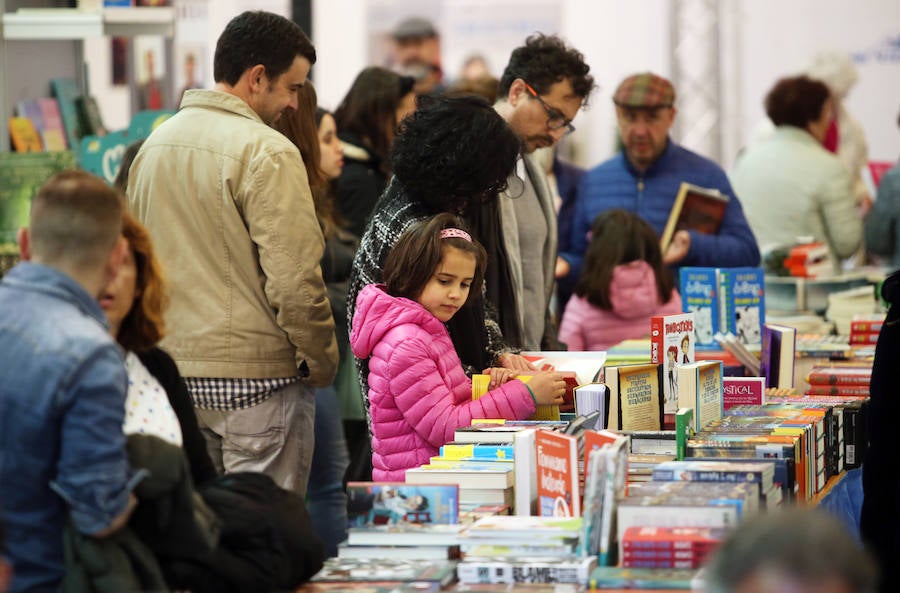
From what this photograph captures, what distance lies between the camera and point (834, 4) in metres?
10.5

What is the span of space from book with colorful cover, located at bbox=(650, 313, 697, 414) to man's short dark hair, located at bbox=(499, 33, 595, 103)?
0.99 meters

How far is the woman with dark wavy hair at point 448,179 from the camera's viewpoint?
3725 millimetres

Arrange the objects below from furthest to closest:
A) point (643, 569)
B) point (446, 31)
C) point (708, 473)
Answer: point (446, 31), point (708, 473), point (643, 569)

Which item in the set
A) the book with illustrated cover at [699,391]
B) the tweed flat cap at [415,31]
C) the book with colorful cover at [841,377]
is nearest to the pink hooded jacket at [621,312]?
the book with colorful cover at [841,377]

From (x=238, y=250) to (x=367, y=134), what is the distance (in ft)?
6.68

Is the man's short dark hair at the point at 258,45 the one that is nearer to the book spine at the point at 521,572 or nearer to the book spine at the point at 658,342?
the book spine at the point at 658,342

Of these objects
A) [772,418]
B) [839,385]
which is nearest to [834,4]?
[839,385]

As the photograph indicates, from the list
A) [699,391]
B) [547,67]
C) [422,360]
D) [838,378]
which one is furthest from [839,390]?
[422,360]

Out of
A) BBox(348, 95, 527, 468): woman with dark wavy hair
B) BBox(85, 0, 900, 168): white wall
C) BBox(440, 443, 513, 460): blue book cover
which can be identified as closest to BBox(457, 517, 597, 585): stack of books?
BBox(440, 443, 513, 460): blue book cover

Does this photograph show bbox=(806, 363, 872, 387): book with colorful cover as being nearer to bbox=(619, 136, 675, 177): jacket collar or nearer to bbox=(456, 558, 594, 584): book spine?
bbox=(619, 136, 675, 177): jacket collar

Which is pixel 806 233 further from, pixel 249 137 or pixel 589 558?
pixel 589 558

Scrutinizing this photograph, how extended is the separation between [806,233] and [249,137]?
11.8ft

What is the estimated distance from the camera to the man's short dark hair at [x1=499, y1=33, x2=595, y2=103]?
4.46 m

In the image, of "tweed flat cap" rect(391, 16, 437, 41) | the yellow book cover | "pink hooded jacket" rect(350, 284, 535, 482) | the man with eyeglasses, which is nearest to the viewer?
"pink hooded jacket" rect(350, 284, 535, 482)
